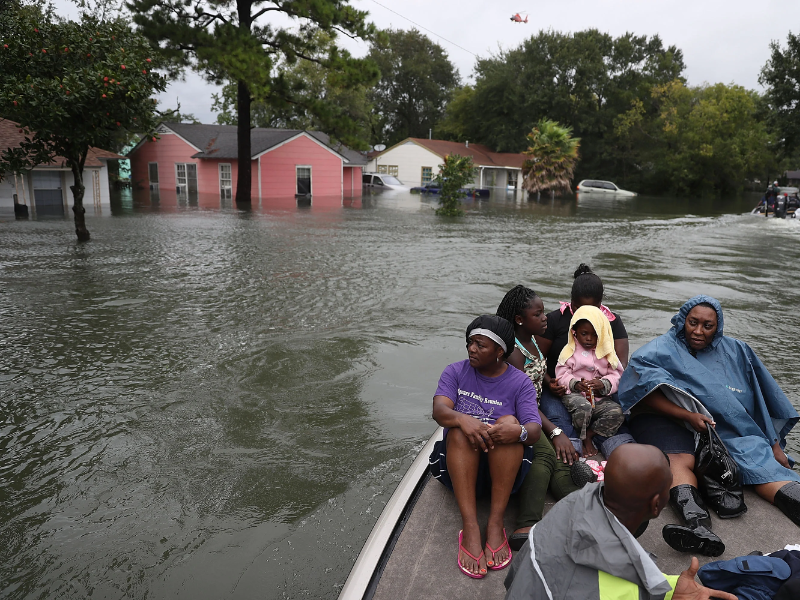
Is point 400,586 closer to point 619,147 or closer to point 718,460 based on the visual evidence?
point 718,460

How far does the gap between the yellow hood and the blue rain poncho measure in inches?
14.7

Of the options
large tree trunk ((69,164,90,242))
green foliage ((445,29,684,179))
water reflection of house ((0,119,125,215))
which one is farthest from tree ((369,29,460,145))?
large tree trunk ((69,164,90,242))

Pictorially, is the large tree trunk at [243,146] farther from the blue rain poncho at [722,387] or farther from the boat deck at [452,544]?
the boat deck at [452,544]

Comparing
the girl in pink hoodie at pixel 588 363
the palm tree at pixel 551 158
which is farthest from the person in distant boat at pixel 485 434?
the palm tree at pixel 551 158

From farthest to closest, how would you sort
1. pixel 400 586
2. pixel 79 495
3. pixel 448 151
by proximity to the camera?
pixel 448 151
pixel 79 495
pixel 400 586

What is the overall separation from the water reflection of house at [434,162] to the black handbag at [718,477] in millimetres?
48403

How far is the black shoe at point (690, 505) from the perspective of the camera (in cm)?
346

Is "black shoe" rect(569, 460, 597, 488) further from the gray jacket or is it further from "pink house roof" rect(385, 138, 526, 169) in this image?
"pink house roof" rect(385, 138, 526, 169)

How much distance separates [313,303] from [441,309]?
7.17ft

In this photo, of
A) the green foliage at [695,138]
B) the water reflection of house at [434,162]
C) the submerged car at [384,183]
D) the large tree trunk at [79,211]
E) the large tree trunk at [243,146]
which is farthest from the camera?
the water reflection of house at [434,162]

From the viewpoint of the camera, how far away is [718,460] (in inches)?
151

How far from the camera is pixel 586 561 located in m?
2.26

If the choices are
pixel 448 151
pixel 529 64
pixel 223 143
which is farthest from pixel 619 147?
pixel 223 143

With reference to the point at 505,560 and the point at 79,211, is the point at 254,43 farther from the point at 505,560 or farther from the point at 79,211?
the point at 505,560
